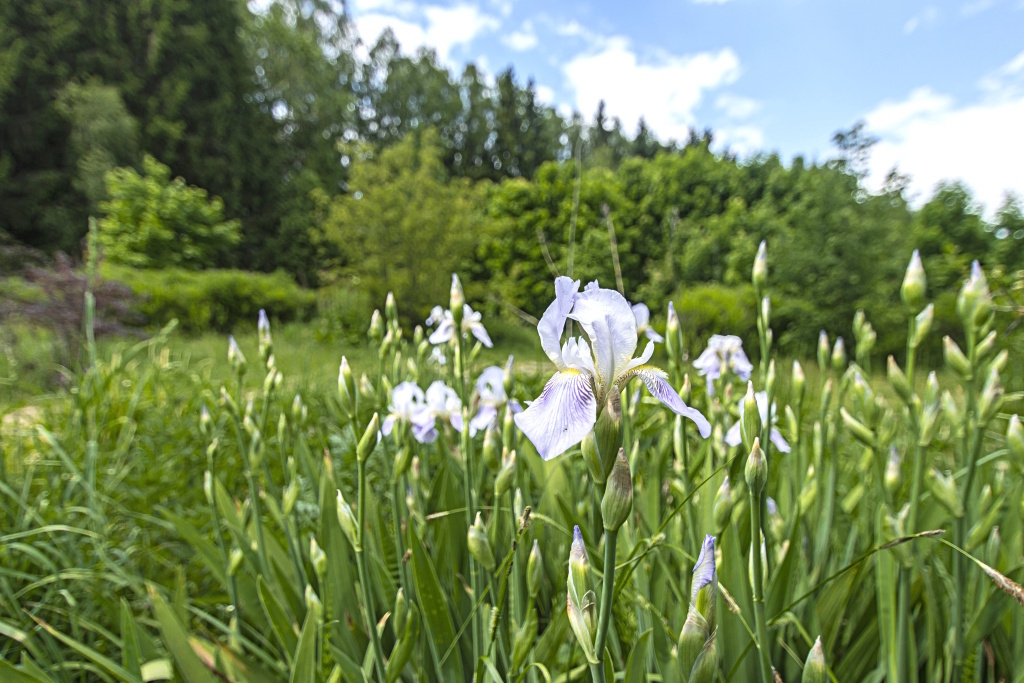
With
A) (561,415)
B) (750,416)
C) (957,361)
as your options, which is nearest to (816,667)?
(750,416)

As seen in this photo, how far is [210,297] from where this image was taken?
384 inches

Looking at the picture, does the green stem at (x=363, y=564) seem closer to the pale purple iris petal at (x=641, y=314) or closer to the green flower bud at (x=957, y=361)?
the pale purple iris petal at (x=641, y=314)

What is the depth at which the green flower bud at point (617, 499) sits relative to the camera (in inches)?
22.1

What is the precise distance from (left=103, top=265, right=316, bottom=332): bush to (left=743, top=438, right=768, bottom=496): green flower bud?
329 inches

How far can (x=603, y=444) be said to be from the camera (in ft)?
1.90

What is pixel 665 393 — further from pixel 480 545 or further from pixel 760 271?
pixel 760 271

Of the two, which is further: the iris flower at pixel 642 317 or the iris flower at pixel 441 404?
the iris flower at pixel 441 404

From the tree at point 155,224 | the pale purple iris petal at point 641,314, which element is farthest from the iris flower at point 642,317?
the tree at point 155,224

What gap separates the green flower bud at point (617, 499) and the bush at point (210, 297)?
8417 millimetres

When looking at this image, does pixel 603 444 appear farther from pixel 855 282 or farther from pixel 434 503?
pixel 855 282

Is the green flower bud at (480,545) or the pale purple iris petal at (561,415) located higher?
the pale purple iris petal at (561,415)

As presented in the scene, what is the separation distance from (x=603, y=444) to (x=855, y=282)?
9261mm

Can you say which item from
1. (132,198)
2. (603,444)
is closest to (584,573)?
(603,444)

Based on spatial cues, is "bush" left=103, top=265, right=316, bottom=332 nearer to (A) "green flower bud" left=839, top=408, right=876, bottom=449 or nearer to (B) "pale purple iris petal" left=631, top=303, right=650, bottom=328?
(B) "pale purple iris petal" left=631, top=303, right=650, bottom=328
